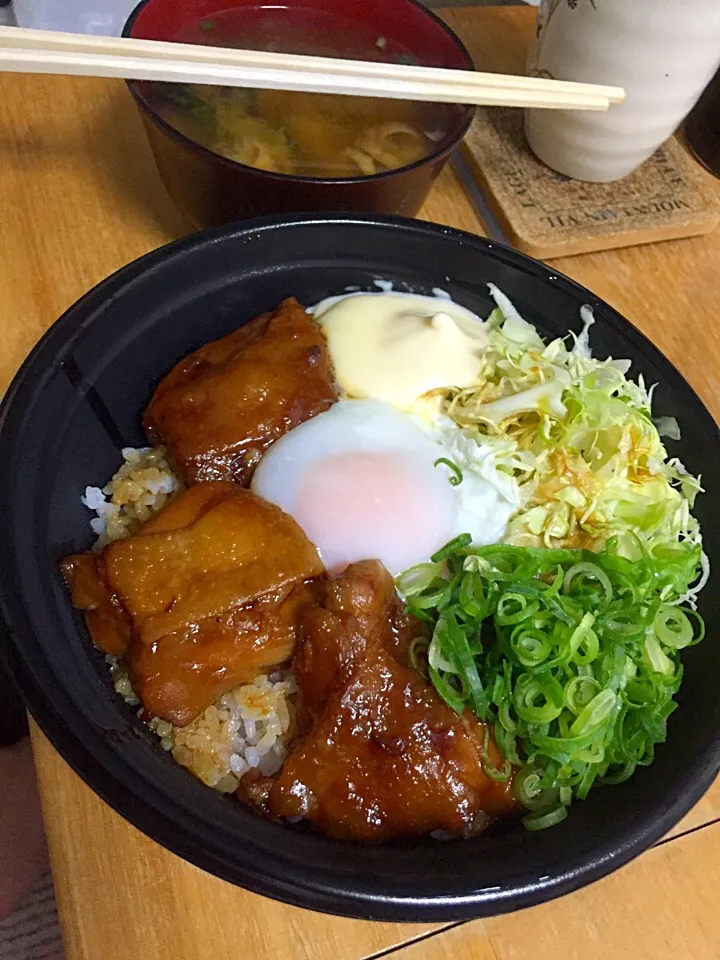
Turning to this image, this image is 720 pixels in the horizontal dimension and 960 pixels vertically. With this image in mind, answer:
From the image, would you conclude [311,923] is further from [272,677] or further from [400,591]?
[400,591]

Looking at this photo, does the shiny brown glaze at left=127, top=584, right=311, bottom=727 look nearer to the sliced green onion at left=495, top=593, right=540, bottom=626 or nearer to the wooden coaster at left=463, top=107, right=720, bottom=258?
the sliced green onion at left=495, top=593, right=540, bottom=626

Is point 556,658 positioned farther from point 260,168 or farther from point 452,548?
point 260,168

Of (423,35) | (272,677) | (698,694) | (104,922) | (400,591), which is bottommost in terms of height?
(104,922)

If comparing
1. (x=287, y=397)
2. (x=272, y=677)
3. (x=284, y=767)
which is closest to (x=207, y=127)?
(x=287, y=397)

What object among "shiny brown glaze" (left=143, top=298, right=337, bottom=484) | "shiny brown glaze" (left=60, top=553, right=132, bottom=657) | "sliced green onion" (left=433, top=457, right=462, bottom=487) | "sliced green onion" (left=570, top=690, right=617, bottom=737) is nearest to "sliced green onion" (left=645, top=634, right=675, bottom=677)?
"sliced green onion" (left=570, top=690, right=617, bottom=737)

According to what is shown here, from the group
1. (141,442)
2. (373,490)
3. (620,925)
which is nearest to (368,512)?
(373,490)

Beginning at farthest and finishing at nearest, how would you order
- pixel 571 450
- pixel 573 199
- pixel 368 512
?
pixel 573 199
pixel 571 450
pixel 368 512
